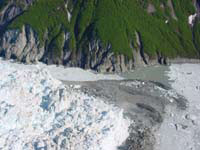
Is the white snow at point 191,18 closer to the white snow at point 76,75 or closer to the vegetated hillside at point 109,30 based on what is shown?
the vegetated hillside at point 109,30

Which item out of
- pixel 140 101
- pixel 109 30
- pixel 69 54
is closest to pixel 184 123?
pixel 140 101

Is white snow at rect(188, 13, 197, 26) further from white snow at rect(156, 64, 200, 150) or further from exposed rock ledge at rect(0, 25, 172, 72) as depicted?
white snow at rect(156, 64, 200, 150)

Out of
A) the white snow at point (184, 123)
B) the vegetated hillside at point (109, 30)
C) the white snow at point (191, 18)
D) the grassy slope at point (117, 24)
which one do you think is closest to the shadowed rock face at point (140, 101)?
the white snow at point (184, 123)

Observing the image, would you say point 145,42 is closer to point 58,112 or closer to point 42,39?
point 42,39

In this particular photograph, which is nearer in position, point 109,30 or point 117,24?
point 109,30

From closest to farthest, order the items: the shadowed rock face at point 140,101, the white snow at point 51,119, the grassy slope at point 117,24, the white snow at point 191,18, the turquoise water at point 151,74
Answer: the white snow at point 51,119 < the shadowed rock face at point 140,101 < the turquoise water at point 151,74 < the grassy slope at point 117,24 < the white snow at point 191,18

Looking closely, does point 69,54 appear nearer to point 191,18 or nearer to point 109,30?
point 109,30
